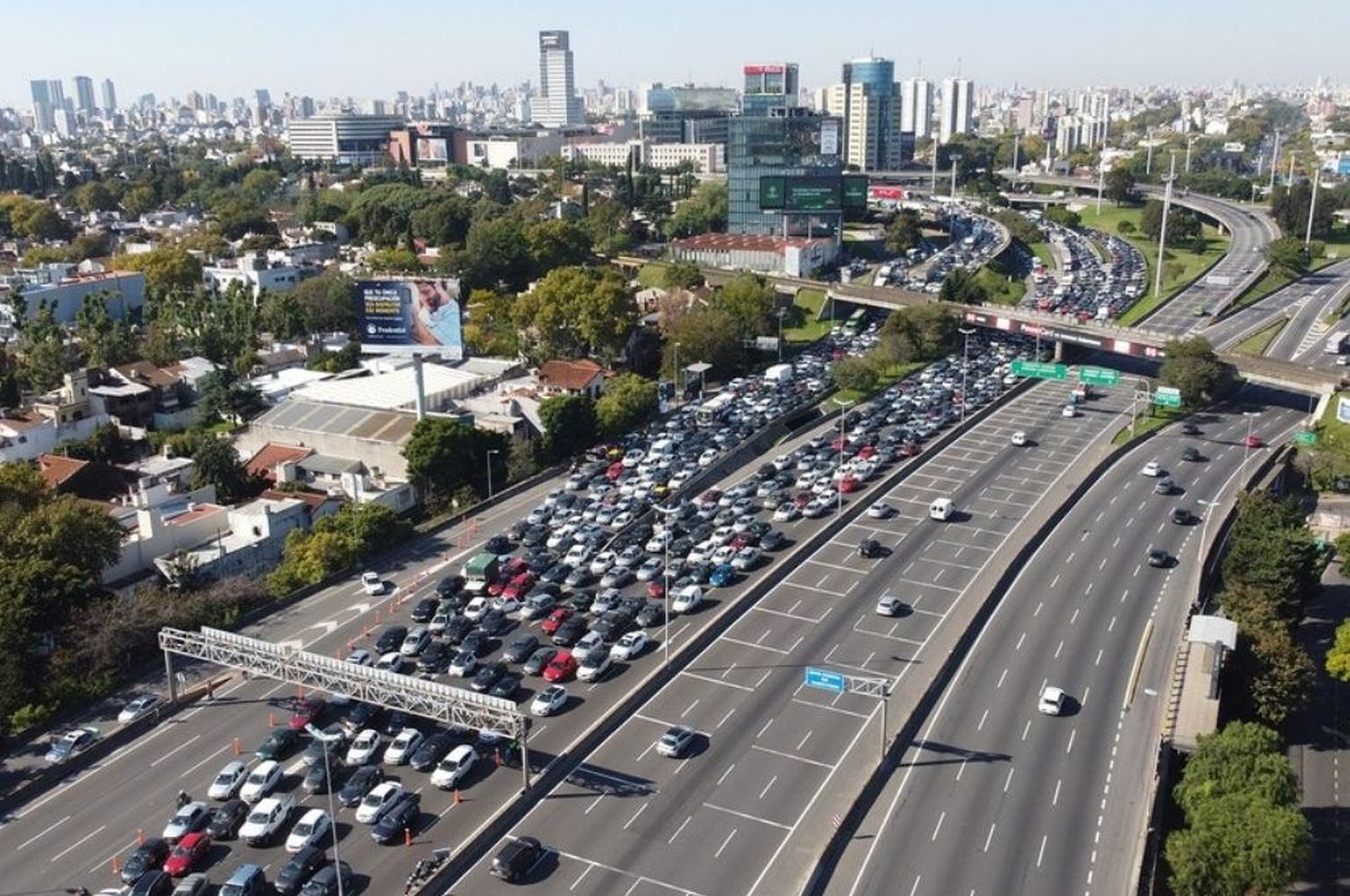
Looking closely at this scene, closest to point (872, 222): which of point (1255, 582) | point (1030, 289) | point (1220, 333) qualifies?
point (1030, 289)

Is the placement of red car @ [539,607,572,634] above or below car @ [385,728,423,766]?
below

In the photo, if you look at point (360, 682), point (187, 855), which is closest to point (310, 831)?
point (187, 855)

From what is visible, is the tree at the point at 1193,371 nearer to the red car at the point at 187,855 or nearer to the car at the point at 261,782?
the car at the point at 261,782

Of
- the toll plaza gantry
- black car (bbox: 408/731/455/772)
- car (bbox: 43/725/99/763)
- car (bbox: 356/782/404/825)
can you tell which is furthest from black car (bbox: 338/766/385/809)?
car (bbox: 43/725/99/763)

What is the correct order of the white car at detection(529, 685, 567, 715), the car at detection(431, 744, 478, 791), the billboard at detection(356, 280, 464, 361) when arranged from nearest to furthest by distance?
the car at detection(431, 744, 478, 791), the white car at detection(529, 685, 567, 715), the billboard at detection(356, 280, 464, 361)

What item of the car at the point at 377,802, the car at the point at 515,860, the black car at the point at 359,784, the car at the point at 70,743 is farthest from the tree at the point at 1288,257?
the car at the point at 70,743

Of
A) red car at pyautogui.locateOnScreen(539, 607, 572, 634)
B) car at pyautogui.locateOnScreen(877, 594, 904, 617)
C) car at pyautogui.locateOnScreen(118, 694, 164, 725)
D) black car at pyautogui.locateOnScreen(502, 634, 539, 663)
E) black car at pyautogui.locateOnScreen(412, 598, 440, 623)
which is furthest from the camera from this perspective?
black car at pyautogui.locateOnScreen(412, 598, 440, 623)

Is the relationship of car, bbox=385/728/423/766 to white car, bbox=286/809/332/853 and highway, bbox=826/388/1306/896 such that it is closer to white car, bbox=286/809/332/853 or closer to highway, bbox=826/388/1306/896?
white car, bbox=286/809/332/853
